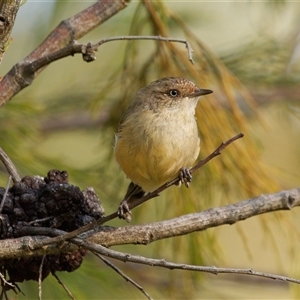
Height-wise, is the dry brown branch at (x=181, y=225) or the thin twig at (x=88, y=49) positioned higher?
the thin twig at (x=88, y=49)

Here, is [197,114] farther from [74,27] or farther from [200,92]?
[74,27]

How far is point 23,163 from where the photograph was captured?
206 cm

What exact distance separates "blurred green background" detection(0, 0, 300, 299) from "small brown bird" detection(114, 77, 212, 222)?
47mm

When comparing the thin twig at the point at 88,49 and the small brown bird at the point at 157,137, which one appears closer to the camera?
the thin twig at the point at 88,49

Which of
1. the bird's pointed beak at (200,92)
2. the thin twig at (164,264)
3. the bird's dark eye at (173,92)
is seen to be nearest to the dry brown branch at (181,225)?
the thin twig at (164,264)

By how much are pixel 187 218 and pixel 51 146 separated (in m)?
1.71

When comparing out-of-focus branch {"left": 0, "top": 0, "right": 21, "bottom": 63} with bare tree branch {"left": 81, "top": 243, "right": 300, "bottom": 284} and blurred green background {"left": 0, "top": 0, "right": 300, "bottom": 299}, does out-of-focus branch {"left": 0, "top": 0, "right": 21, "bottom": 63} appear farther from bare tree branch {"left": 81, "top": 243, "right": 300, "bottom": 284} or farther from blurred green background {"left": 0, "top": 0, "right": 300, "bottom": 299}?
blurred green background {"left": 0, "top": 0, "right": 300, "bottom": 299}

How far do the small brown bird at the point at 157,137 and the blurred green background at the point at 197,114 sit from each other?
5 cm

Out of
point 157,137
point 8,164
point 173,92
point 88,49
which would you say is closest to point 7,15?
point 88,49

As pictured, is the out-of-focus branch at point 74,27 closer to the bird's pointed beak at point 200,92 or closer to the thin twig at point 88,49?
the thin twig at point 88,49

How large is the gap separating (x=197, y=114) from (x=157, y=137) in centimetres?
15

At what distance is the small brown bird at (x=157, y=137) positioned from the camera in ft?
7.27

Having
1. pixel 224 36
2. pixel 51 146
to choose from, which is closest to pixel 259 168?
Answer: pixel 51 146

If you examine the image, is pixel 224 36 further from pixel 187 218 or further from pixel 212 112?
pixel 187 218
